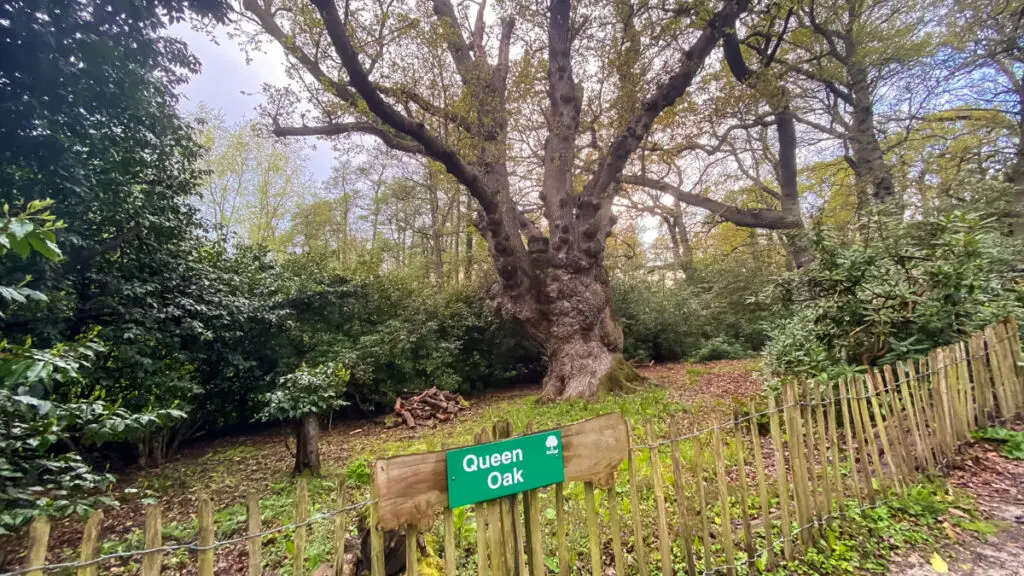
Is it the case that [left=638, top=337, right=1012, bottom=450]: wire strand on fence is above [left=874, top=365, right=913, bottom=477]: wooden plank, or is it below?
above

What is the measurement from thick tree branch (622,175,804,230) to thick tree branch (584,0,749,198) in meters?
3.91

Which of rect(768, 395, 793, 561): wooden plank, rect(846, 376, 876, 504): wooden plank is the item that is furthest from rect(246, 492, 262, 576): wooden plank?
rect(846, 376, 876, 504): wooden plank

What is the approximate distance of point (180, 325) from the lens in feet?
19.5

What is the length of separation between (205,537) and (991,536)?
14.7 ft

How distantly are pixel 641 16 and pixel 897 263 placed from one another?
6786mm

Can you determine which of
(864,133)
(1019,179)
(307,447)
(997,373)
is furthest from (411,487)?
(864,133)

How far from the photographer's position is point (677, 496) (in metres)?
2.26

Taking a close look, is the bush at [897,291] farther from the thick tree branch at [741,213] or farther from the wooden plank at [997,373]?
the thick tree branch at [741,213]

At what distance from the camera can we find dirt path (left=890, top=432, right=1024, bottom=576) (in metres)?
2.46

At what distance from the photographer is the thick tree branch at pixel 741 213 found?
1048 cm

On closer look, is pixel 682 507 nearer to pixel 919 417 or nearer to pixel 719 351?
pixel 919 417

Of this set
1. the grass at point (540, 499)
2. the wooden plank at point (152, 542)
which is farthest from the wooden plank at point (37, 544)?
the grass at point (540, 499)

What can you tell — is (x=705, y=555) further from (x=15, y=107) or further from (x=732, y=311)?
(x=732, y=311)

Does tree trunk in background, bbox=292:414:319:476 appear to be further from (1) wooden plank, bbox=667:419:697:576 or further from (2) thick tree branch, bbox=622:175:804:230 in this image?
(2) thick tree branch, bbox=622:175:804:230
